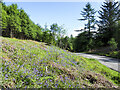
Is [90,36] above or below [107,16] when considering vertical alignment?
below

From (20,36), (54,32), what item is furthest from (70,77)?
(20,36)

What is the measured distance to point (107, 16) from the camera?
71.3 feet

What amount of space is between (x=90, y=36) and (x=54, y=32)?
42.9 ft

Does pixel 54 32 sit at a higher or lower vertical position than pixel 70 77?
higher

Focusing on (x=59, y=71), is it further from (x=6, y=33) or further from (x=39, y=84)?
(x=6, y=33)

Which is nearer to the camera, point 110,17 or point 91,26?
point 110,17

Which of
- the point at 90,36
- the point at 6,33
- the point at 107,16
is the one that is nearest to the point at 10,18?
the point at 6,33

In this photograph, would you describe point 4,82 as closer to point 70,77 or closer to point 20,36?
point 70,77

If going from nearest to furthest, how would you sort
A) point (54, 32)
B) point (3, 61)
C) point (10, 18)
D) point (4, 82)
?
point (4, 82)
point (3, 61)
point (54, 32)
point (10, 18)

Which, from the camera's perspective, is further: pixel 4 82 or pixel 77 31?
pixel 77 31

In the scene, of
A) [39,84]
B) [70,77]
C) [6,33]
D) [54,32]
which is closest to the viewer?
[39,84]

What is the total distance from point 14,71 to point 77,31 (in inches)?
1015

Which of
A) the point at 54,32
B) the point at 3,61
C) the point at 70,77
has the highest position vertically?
the point at 54,32

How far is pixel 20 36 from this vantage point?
2889cm
